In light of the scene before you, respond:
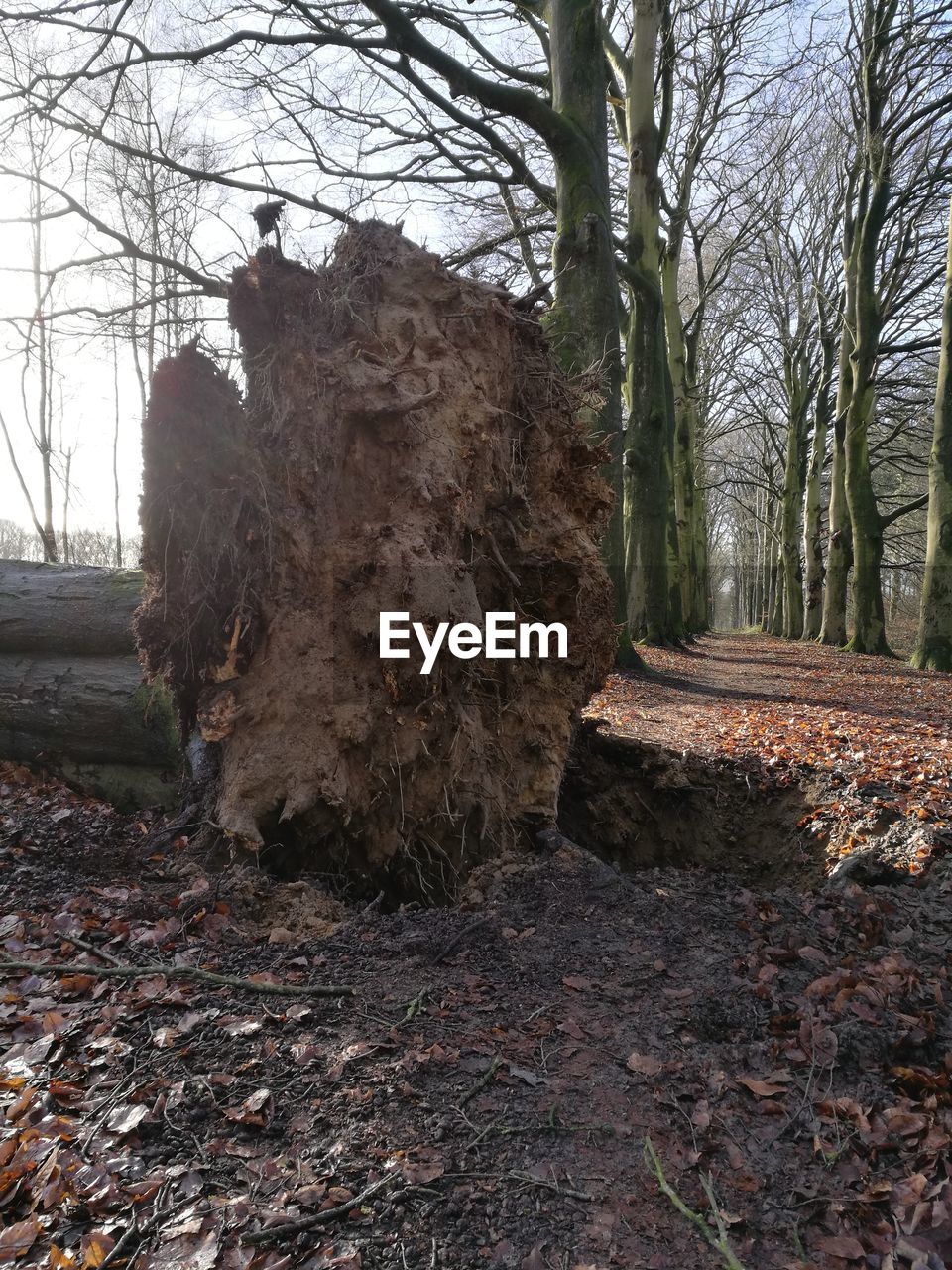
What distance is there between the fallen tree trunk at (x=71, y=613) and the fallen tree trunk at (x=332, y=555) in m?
1.90

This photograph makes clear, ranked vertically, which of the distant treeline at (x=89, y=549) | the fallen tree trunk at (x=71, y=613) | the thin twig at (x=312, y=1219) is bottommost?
the thin twig at (x=312, y=1219)

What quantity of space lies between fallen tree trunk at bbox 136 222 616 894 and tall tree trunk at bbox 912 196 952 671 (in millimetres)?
9691

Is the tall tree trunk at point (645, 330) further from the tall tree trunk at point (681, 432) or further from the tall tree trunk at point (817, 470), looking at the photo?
the tall tree trunk at point (817, 470)

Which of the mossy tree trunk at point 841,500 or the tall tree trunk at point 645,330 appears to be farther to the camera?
the mossy tree trunk at point 841,500

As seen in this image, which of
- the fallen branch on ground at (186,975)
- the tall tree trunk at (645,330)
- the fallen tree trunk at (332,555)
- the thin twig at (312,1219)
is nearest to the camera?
the thin twig at (312,1219)

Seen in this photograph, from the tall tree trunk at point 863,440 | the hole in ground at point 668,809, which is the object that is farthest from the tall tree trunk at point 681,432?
the hole in ground at point 668,809

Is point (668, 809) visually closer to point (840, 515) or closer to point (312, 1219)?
point (312, 1219)

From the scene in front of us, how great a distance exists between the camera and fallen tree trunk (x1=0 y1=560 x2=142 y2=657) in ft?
19.6

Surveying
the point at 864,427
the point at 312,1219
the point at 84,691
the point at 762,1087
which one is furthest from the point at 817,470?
the point at 312,1219

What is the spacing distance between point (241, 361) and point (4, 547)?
46410mm

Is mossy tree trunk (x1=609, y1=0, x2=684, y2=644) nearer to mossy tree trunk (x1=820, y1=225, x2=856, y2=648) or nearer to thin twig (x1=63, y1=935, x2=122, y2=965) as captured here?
mossy tree trunk (x1=820, y1=225, x2=856, y2=648)

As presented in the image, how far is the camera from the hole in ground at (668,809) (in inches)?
209

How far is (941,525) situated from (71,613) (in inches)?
460

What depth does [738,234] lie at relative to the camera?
61.0ft
